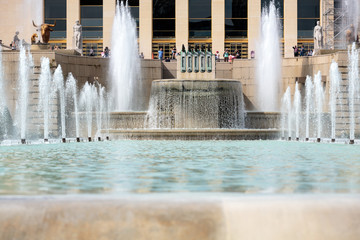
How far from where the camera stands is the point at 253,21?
4994 cm

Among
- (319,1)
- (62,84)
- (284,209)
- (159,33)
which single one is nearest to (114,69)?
(62,84)

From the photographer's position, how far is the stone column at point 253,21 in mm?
49688

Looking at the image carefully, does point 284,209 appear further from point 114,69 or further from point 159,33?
point 159,33

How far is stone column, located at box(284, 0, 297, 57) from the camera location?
49750 millimetres

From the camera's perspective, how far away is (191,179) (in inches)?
289

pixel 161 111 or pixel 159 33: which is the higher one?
pixel 159 33

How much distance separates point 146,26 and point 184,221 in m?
47.7

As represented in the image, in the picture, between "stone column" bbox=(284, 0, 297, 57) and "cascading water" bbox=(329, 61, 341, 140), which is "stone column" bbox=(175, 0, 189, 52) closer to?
"stone column" bbox=(284, 0, 297, 57)

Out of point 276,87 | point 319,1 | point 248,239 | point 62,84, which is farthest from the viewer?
point 319,1

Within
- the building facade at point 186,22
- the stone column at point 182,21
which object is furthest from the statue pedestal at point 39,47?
the stone column at point 182,21

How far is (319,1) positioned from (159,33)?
14.7m

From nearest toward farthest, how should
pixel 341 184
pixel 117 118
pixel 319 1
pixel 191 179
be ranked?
1. pixel 341 184
2. pixel 191 179
3. pixel 117 118
4. pixel 319 1

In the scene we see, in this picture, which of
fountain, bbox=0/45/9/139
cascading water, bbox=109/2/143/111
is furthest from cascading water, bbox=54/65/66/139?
cascading water, bbox=109/2/143/111

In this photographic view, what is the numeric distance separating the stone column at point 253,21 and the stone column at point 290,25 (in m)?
2.41
